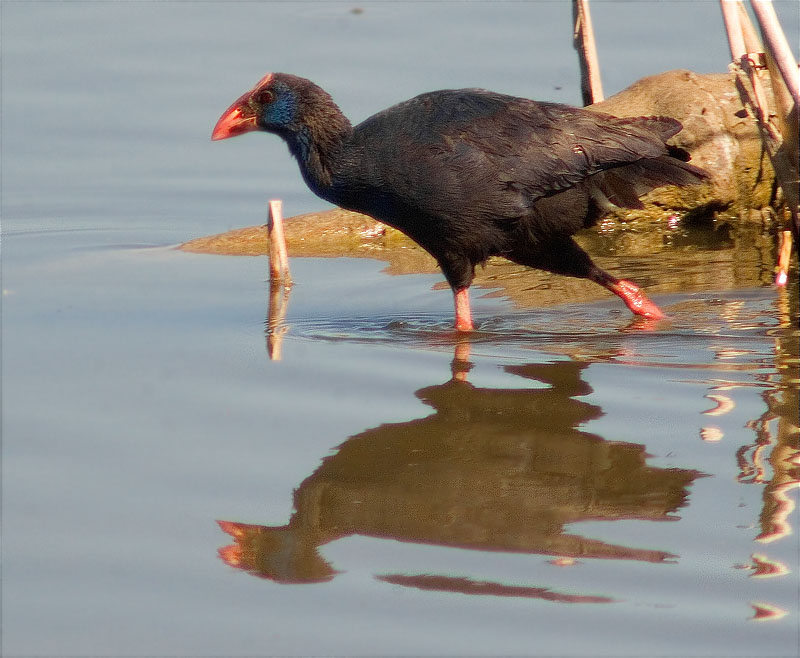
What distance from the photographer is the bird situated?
5418 mm

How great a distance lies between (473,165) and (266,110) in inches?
40.1

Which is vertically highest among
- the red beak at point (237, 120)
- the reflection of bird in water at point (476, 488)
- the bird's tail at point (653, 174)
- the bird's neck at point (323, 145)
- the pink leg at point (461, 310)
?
the red beak at point (237, 120)

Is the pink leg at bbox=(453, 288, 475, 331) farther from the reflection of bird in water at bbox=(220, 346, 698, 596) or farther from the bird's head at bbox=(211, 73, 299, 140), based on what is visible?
the bird's head at bbox=(211, 73, 299, 140)

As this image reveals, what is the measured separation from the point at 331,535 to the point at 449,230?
2.08m

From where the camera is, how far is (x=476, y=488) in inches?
157

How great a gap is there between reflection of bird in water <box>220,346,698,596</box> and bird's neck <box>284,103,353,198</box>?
50.5 inches

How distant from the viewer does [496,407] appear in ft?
15.4

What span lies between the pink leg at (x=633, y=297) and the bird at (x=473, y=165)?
19 mm

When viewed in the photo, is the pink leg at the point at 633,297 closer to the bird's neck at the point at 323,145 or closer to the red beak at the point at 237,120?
the bird's neck at the point at 323,145

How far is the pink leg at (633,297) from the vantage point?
585cm

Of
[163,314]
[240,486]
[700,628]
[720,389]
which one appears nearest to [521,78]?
[163,314]

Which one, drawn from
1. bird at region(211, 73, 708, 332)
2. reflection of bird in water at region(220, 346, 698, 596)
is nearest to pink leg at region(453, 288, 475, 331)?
bird at region(211, 73, 708, 332)

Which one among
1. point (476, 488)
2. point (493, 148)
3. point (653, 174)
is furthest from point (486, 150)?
point (476, 488)

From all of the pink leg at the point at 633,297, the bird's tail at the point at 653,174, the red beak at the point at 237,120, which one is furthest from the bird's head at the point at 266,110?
the pink leg at the point at 633,297
